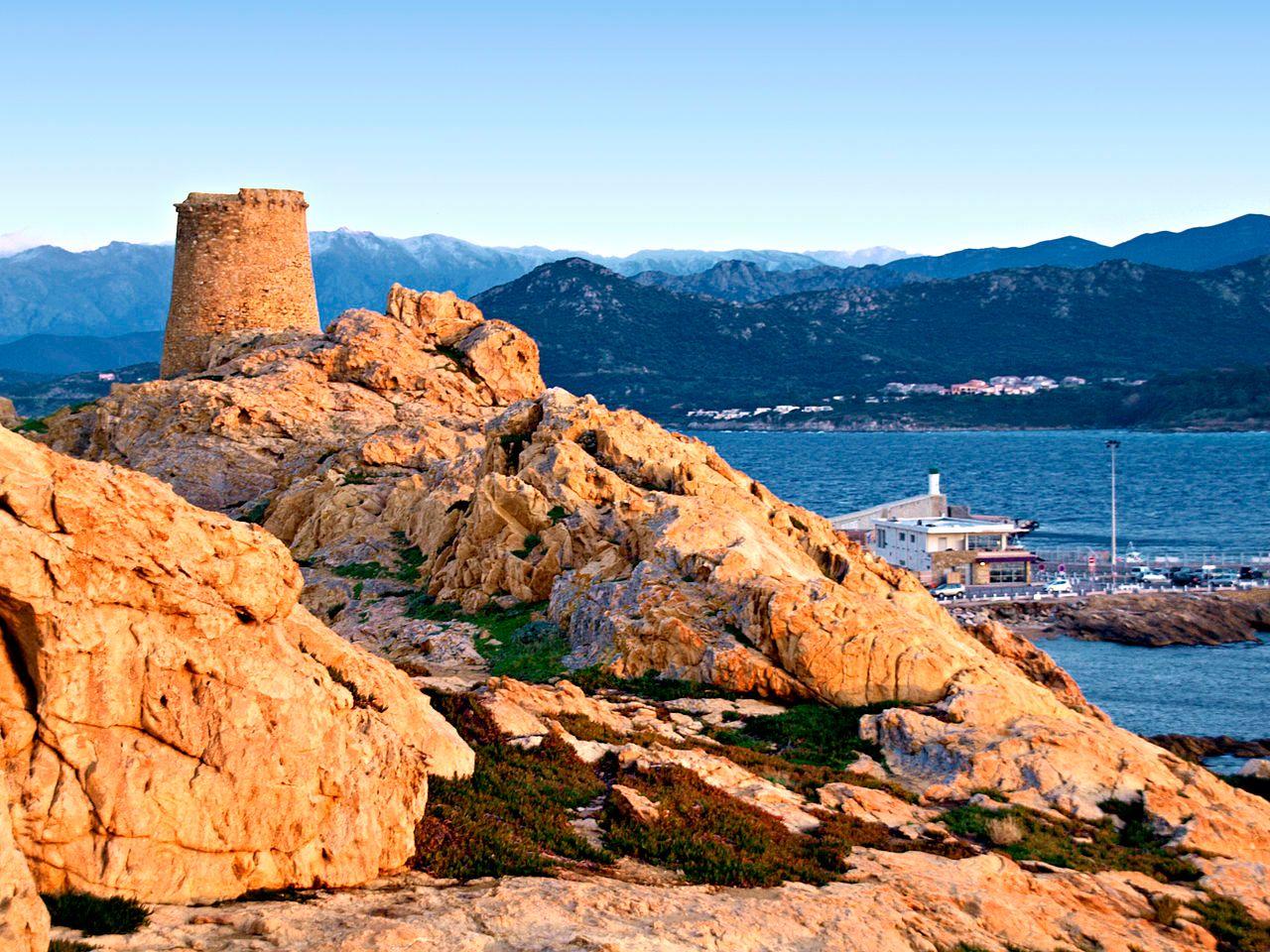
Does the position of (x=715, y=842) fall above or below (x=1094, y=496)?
above

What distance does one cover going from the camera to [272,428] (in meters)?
39.3

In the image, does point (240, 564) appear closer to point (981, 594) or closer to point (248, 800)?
point (248, 800)

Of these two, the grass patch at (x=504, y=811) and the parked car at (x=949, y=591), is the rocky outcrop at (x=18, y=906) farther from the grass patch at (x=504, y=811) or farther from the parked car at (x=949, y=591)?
the parked car at (x=949, y=591)

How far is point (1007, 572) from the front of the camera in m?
83.3

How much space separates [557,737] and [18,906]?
8802 mm

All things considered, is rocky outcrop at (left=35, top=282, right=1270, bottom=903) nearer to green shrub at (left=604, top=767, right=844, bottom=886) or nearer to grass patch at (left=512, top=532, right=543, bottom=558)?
grass patch at (left=512, top=532, right=543, bottom=558)

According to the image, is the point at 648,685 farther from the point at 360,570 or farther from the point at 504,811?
the point at 360,570

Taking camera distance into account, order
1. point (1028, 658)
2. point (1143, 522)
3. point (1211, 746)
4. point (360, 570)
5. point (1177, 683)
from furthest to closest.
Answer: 1. point (1143, 522)
2. point (1177, 683)
3. point (1211, 746)
4. point (1028, 658)
5. point (360, 570)

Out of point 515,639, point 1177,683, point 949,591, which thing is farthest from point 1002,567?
point 515,639

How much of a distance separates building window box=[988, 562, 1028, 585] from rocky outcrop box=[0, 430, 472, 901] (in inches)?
2944

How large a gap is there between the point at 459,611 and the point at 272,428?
47.4 feet

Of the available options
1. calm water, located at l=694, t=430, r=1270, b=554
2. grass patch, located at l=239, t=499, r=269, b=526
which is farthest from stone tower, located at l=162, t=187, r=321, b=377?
calm water, located at l=694, t=430, r=1270, b=554

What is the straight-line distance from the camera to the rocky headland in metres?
10.5

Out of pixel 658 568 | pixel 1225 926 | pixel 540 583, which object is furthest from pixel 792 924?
pixel 540 583
